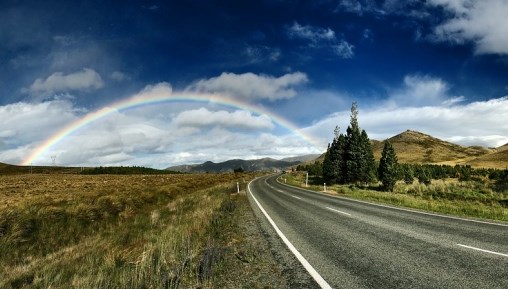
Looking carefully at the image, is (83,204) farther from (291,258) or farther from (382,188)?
(382,188)

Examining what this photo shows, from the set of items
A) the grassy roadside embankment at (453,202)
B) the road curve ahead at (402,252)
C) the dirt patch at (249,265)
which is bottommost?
the grassy roadside embankment at (453,202)

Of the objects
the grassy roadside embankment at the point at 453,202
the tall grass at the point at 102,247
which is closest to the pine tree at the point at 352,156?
the grassy roadside embankment at the point at 453,202

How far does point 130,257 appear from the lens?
8.71m

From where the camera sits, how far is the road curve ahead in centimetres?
543

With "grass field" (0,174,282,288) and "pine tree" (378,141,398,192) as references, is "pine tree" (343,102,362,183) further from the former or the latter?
"grass field" (0,174,282,288)

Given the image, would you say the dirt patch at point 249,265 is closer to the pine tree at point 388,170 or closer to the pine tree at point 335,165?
the pine tree at point 388,170

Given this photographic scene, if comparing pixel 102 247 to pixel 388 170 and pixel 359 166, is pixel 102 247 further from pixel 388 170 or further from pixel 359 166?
pixel 359 166

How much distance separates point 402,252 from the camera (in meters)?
7.29

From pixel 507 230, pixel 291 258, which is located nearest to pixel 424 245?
pixel 291 258

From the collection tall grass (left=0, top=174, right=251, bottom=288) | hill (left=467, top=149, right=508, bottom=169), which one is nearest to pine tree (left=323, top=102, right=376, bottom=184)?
tall grass (left=0, top=174, right=251, bottom=288)

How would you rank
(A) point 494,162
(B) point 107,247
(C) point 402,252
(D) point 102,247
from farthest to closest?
(A) point 494,162, (D) point 102,247, (B) point 107,247, (C) point 402,252

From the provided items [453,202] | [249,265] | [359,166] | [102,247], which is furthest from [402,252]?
[359,166]

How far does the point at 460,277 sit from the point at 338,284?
6.51ft

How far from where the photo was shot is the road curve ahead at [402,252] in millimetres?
5426
